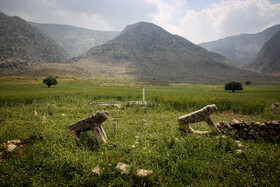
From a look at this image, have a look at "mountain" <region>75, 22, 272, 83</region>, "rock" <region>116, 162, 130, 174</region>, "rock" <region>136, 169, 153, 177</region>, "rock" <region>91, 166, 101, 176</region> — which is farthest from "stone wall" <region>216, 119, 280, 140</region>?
"mountain" <region>75, 22, 272, 83</region>

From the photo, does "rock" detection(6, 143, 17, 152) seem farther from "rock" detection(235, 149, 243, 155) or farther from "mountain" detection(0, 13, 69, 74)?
"mountain" detection(0, 13, 69, 74)

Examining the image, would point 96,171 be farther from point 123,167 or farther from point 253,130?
point 253,130

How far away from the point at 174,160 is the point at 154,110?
8.90 metres

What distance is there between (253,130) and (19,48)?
211 metres

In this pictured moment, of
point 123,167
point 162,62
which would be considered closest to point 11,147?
point 123,167

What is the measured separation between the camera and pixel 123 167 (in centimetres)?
417

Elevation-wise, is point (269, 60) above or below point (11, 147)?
above

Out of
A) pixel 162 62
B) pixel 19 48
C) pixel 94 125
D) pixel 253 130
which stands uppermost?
pixel 19 48

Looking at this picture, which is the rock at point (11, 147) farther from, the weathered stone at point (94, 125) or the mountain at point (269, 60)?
the mountain at point (269, 60)

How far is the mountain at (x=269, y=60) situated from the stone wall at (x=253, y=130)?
198266 mm

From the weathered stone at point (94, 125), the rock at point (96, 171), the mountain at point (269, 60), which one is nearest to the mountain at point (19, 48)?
the weathered stone at point (94, 125)

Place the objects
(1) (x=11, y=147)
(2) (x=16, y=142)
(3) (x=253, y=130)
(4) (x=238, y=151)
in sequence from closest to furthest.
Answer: (4) (x=238, y=151) → (1) (x=11, y=147) → (2) (x=16, y=142) → (3) (x=253, y=130)

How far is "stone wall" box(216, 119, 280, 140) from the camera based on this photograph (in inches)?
237

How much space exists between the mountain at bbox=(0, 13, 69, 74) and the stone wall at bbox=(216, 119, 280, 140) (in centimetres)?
15456
